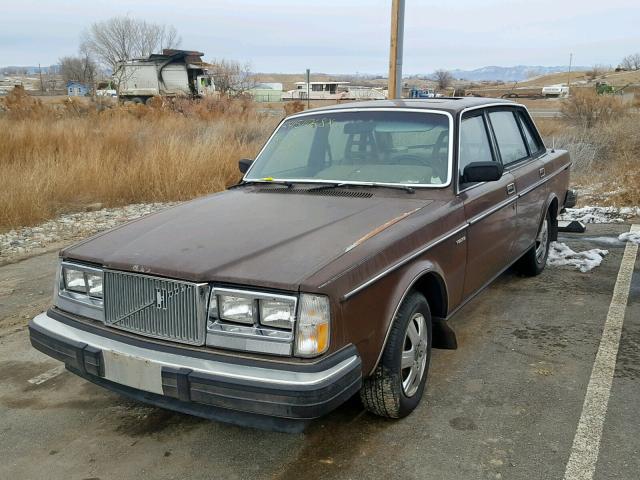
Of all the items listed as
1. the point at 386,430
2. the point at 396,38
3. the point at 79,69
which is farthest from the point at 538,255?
the point at 79,69

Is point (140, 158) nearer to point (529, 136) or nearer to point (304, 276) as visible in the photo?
point (529, 136)

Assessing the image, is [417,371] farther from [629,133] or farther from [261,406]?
[629,133]

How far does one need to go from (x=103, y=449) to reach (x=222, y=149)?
9333 mm

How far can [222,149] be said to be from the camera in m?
11.9

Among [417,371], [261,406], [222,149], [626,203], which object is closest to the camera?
[261,406]

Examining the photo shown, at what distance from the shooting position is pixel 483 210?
410 centimetres

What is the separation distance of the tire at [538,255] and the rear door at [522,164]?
0.81 feet

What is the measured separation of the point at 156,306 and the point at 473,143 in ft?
8.68

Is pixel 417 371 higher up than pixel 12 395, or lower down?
higher up

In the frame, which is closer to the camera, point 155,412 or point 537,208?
point 155,412

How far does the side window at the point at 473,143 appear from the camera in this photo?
162 inches

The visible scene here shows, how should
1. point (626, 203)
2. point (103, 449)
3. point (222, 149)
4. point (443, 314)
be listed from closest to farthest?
point (103, 449) < point (443, 314) < point (626, 203) < point (222, 149)

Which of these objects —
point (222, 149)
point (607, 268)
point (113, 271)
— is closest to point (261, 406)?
point (113, 271)

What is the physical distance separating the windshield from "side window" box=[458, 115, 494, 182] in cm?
14
